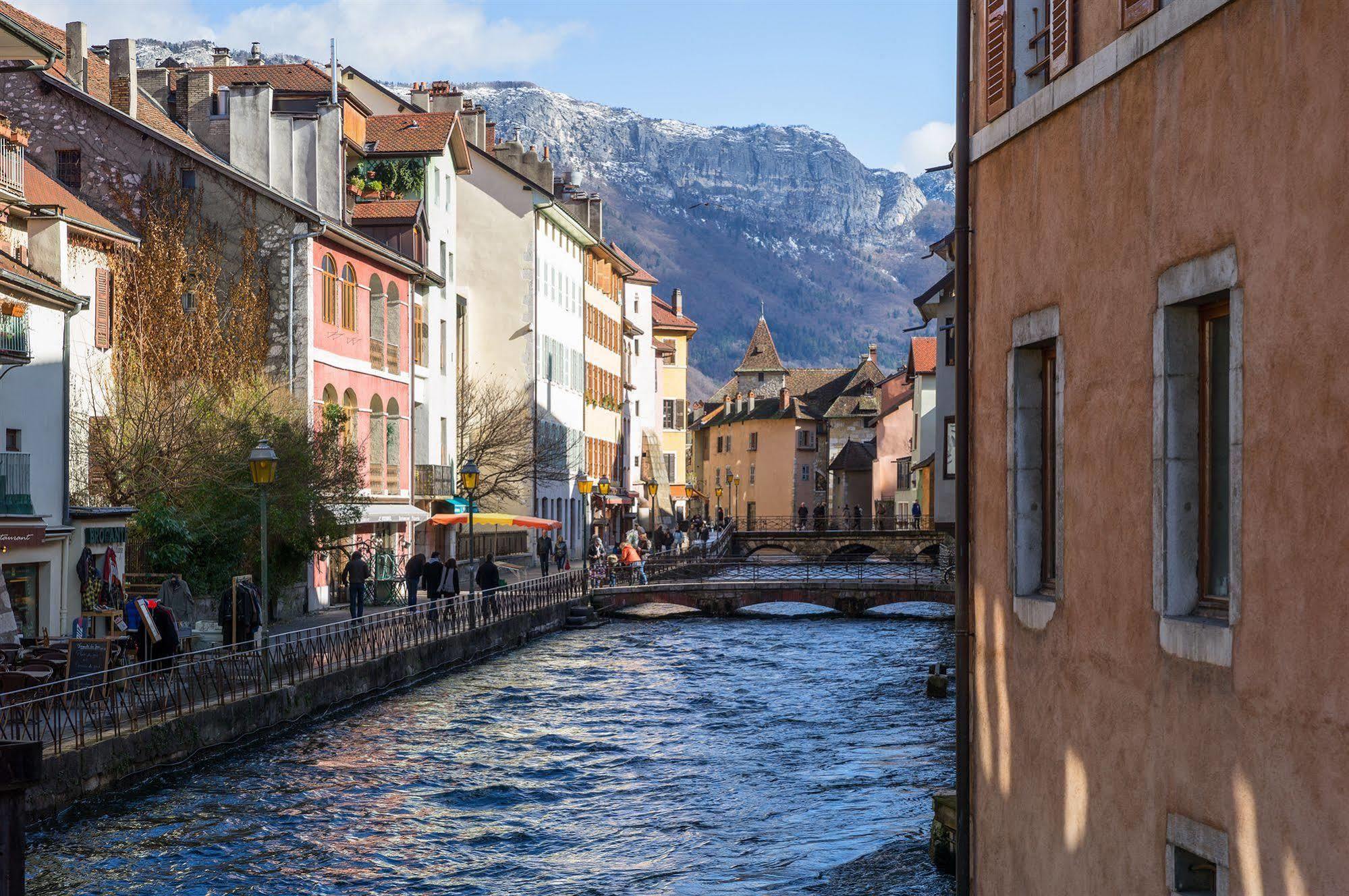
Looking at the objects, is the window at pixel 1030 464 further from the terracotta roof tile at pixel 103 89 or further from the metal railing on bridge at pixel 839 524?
the metal railing on bridge at pixel 839 524

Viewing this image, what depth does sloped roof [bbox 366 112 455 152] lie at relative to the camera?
51.1 meters

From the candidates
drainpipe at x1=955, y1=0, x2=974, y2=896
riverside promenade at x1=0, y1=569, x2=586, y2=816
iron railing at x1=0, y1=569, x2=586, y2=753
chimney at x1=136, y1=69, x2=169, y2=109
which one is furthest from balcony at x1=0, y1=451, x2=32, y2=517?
chimney at x1=136, y1=69, x2=169, y2=109

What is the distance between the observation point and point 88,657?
67.3ft

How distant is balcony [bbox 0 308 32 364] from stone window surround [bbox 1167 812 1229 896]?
68.3ft

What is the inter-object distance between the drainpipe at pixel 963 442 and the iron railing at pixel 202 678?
1059cm

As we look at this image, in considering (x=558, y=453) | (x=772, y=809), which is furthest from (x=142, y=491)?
(x=558, y=453)

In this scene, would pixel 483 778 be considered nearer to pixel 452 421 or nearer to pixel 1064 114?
pixel 1064 114

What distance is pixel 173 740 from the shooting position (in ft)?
69.9

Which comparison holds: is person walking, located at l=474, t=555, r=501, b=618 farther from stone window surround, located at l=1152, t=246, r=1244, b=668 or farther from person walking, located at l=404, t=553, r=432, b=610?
stone window surround, located at l=1152, t=246, r=1244, b=668

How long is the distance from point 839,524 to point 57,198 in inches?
3048

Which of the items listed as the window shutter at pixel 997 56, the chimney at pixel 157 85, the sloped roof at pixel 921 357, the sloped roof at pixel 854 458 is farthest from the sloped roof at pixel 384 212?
the sloped roof at pixel 854 458

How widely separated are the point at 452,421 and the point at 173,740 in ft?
114

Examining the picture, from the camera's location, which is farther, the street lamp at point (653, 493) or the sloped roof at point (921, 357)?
the street lamp at point (653, 493)

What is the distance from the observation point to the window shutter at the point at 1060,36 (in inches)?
350
